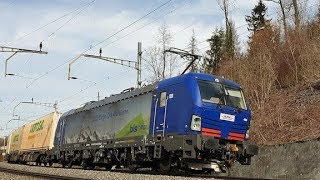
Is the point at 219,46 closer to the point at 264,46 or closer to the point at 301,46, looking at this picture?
the point at 264,46

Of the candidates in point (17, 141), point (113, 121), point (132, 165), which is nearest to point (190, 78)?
point (132, 165)

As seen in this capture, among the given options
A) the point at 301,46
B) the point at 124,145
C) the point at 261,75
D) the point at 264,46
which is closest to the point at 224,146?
the point at 124,145

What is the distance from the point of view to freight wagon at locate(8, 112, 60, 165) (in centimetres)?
2986

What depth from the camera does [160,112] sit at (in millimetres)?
15109

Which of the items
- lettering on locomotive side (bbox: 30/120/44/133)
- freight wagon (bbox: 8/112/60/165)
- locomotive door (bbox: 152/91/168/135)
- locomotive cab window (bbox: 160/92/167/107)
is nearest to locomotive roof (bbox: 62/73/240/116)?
locomotive cab window (bbox: 160/92/167/107)

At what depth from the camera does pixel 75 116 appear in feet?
79.2

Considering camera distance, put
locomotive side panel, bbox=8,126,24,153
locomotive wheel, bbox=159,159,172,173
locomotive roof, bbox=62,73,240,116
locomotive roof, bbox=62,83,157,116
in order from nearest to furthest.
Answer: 1. locomotive roof, bbox=62,73,240,116
2. locomotive wheel, bbox=159,159,172,173
3. locomotive roof, bbox=62,83,157,116
4. locomotive side panel, bbox=8,126,24,153

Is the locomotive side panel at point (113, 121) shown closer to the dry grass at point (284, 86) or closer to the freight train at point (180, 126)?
the freight train at point (180, 126)

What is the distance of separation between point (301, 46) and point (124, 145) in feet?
58.3

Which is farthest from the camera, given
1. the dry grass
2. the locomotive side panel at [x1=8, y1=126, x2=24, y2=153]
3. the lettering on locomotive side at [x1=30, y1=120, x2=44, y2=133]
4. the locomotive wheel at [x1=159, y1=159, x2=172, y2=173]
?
the locomotive side panel at [x1=8, y1=126, x2=24, y2=153]

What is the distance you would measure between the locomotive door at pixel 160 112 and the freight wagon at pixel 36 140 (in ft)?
50.6

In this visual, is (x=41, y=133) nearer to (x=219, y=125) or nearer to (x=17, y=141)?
(x=17, y=141)

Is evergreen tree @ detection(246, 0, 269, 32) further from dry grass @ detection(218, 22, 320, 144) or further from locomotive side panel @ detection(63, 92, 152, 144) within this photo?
locomotive side panel @ detection(63, 92, 152, 144)

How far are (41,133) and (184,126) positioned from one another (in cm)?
2111
